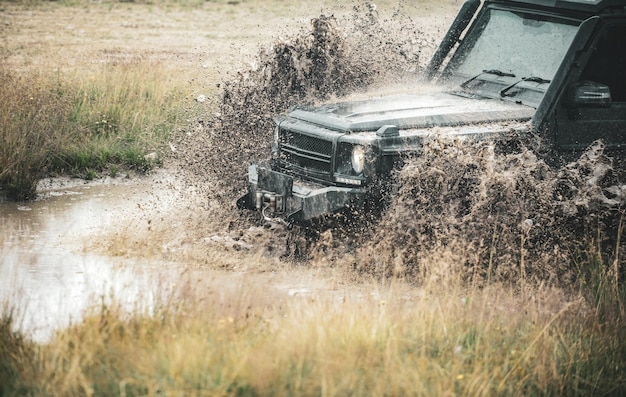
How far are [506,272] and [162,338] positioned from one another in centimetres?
306

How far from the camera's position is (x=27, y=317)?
5.56m

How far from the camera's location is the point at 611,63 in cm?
706

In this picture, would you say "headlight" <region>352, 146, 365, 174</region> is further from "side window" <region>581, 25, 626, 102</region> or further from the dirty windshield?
"side window" <region>581, 25, 626, 102</region>

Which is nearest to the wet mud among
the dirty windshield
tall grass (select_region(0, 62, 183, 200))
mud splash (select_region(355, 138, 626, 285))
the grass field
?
mud splash (select_region(355, 138, 626, 285))

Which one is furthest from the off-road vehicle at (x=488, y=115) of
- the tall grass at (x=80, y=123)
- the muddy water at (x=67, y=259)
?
the tall grass at (x=80, y=123)

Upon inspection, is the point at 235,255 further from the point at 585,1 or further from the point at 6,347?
the point at 585,1

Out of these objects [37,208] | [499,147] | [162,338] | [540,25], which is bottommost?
[37,208]

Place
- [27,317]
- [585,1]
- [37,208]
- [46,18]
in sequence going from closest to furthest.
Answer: [27,317], [585,1], [37,208], [46,18]

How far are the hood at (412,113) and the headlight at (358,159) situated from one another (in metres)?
0.17

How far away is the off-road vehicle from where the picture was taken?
262 inches

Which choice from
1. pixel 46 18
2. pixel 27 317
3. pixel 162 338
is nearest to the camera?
pixel 162 338

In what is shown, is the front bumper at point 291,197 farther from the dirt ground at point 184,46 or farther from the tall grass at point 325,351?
the tall grass at point 325,351

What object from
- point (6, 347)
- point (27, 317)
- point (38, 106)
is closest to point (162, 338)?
point (6, 347)

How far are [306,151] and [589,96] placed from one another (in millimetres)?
2250
